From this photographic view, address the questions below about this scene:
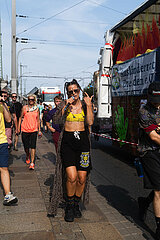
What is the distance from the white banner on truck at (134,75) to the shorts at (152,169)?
3570 millimetres

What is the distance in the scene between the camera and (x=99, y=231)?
371cm

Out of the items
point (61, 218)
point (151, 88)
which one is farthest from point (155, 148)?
point (61, 218)

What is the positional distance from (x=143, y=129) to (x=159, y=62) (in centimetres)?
341

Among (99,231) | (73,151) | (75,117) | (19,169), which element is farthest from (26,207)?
(19,169)

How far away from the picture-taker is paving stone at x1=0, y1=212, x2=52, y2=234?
3.71 m

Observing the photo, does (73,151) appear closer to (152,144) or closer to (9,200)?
(152,144)

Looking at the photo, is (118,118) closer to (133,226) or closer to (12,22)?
(133,226)

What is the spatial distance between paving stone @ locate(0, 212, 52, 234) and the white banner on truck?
4.16 m

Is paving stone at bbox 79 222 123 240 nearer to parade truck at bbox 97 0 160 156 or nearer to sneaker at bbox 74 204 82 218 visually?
sneaker at bbox 74 204 82 218

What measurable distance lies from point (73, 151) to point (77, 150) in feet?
0.18

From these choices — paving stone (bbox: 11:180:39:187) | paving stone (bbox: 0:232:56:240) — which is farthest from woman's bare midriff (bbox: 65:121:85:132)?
paving stone (bbox: 11:180:39:187)

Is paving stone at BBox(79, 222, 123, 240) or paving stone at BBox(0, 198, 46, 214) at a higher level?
paving stone at BBox(0, 198, 46, 214)

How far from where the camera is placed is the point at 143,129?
3.66 metres

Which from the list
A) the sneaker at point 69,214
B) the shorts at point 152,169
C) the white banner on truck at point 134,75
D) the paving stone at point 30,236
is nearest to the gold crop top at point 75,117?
the shorts at point 152,169
